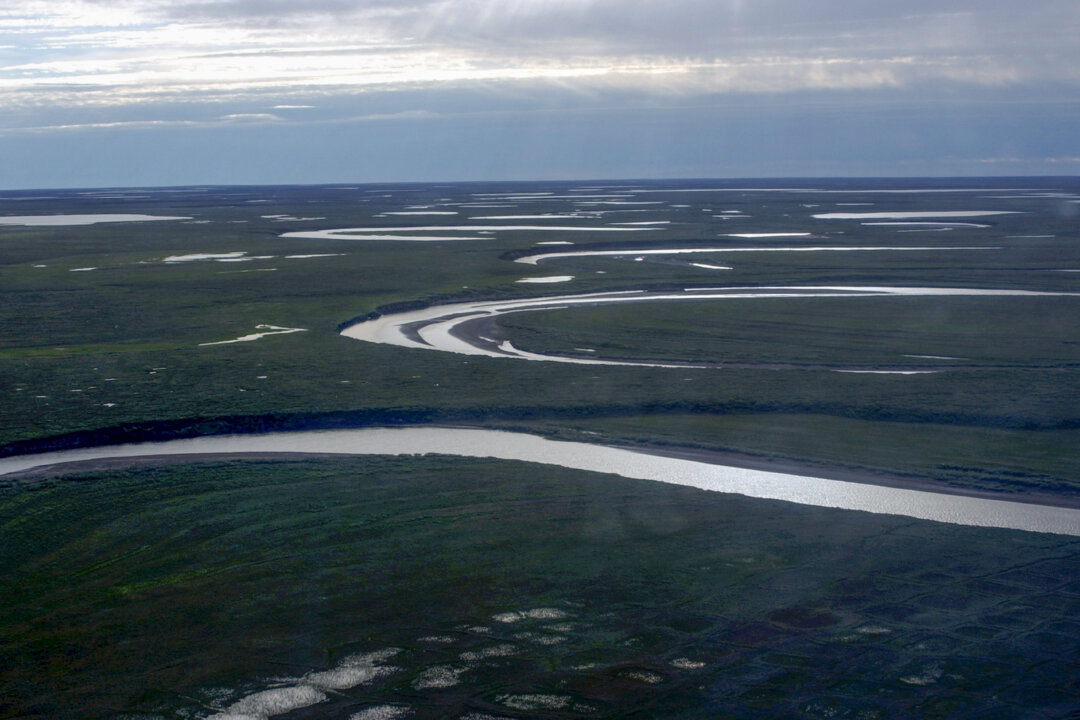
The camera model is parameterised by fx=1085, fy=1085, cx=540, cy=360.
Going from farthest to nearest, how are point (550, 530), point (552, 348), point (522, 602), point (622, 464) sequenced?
1. point (552, 348)
2. point (622, 464)
3. point (550, 530)
4. point (522, 602)

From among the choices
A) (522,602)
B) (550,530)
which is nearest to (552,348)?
(550,530)

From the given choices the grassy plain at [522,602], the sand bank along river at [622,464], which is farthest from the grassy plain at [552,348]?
the grassy plain at [522,602]

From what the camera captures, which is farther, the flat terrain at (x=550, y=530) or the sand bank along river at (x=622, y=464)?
the sand bank along river at (x=622, y=464)

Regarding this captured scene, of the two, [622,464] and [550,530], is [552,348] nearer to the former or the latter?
[622,464]

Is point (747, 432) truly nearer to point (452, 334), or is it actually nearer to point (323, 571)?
point (323, 571)

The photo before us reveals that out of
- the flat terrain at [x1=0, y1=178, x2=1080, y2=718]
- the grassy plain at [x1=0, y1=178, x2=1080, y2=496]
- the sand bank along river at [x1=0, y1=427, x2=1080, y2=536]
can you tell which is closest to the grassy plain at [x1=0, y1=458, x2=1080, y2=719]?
the flat terrain at [x1=0, y1=178, x2=1080, y2=718]

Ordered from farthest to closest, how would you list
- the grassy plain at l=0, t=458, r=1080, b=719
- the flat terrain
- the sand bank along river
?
1. the sand bank along river
2. the flat terrain
3. the grassy plain at l=0, t=458, r=1080, b=719

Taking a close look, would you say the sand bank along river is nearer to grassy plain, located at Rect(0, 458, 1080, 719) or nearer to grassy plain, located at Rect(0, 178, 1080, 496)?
grassy plain, located at Rect(0, 178, 1080, 496)

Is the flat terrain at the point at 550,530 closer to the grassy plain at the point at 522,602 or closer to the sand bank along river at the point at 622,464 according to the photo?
the grassy plain at the point at 522,602
